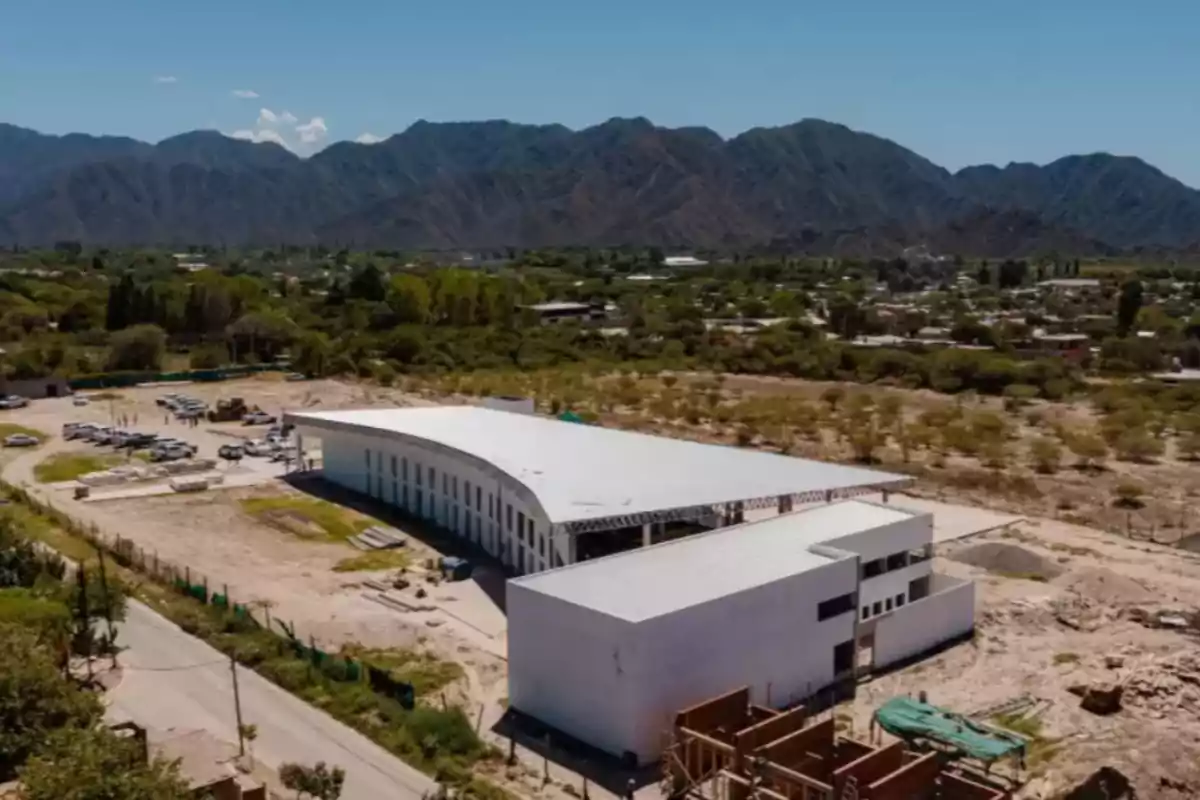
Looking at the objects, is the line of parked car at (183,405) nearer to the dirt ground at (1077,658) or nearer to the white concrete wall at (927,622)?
the dirt ground at (1077,658)

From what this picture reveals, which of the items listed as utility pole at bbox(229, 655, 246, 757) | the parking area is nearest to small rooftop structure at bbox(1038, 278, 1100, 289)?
the parking area

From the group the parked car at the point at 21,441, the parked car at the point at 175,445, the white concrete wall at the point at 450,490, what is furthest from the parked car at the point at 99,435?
the white concrete wall at the point at 450,490

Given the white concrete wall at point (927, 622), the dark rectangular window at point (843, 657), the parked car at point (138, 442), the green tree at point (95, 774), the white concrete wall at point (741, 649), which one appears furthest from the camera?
the parked car at point (138, 442)

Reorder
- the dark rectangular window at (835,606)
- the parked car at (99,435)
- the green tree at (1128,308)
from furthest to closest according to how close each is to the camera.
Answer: the green tree at (1128,308) → the parked car at (99,435) → the dark rectangular window at (835,606)

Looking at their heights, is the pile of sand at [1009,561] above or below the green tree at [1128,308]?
below

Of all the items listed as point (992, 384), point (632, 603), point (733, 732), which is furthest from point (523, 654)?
point (992, 384)

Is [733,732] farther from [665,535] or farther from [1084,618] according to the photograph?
[1084,618]

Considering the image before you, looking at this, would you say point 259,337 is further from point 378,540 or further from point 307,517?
point 378,540
